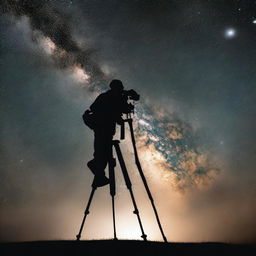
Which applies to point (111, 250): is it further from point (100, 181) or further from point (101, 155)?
point (101, 155)

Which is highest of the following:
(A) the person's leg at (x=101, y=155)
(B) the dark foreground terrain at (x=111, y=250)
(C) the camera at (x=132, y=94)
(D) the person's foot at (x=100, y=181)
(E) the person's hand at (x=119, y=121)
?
(C) the camera at (x=132, y=94)

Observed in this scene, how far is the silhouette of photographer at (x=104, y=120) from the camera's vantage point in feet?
15.5

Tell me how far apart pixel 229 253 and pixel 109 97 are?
3666 mm

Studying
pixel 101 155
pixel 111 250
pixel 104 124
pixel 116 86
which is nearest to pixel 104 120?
pixel 104 124

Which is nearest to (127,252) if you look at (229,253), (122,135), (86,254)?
(86,254)

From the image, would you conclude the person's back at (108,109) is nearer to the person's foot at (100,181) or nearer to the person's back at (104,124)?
the person's back at (104,124)

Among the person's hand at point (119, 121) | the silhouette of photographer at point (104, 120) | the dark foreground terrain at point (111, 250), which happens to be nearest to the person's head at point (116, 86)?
the silhouette of photographer at point (104, 120)

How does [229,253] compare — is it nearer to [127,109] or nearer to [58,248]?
[58,248]

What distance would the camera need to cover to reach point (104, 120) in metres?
4.96

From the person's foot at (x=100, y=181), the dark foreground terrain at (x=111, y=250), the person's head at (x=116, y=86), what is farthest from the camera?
the person's head at (x=116, y=86)

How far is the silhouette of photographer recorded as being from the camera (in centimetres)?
471

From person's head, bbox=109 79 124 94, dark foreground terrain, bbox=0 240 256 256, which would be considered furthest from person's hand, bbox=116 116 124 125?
dark foreground terrain, bbox=0 240 256 256

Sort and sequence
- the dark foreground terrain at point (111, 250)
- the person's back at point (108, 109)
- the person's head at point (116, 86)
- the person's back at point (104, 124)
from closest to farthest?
the dark foreground terrain at point (111, 250) < the person's back at point (104, 124) < the person's back at point (108, 109) < the person's head at point (116, 86)

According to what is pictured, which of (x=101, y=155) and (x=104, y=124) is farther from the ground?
(x=104, y=124)
